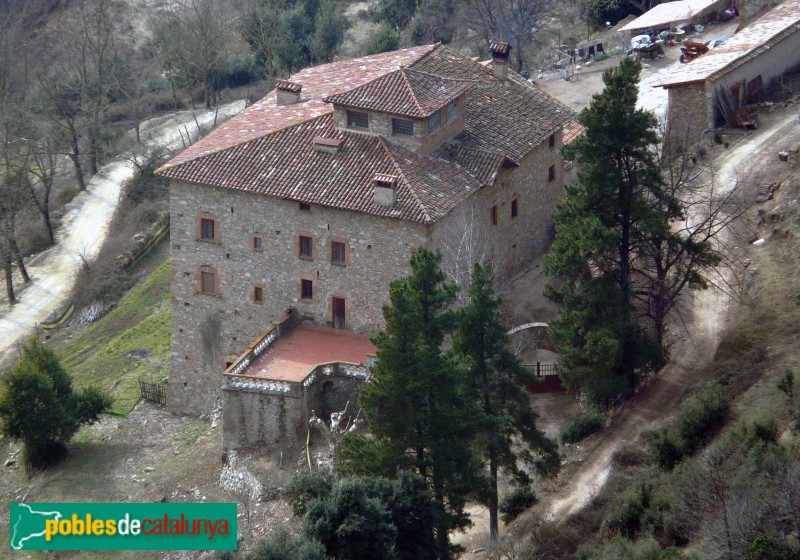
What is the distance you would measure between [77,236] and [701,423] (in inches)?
1959

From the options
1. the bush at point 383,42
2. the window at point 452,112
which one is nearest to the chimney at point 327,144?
the window at point 452,112

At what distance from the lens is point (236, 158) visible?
1945 inches

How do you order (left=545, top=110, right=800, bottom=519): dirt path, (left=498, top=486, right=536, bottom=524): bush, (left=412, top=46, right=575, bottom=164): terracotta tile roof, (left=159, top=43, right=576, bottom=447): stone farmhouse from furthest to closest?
(left=412, top=46, right=575, bottom=164): terracotta tile roof
(left=159, top=43, right=576, bottom=447): stone farmhouse
(left=498, top=486, right=536, bottom=524): bush
(left=545, top=110, right=800, bottom=519): dirt path

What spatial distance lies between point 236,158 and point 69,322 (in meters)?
24.8

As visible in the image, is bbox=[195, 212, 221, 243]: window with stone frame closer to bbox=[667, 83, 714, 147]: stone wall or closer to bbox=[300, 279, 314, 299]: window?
bbox=[300, 279, 314, 299]: window

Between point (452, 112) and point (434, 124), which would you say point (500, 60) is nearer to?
point (452, 112)

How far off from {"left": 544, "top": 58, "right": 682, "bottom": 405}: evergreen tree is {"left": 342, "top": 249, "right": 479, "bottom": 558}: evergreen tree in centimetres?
708

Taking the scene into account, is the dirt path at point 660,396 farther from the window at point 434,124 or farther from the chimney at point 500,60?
the window at point 434,124

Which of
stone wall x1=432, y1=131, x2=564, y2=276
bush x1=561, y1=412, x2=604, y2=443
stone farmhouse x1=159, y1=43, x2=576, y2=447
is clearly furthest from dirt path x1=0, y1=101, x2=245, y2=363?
bush x1=561, y1=412, x2=604, y2=443

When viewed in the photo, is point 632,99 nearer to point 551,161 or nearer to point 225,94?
point 551,161

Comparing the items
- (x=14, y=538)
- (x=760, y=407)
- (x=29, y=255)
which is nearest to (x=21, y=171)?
(x=29, y=255)

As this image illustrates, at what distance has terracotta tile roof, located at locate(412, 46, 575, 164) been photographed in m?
50.7

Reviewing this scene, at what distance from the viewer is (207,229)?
50.2 metres

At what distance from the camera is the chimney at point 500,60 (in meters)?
54.3
